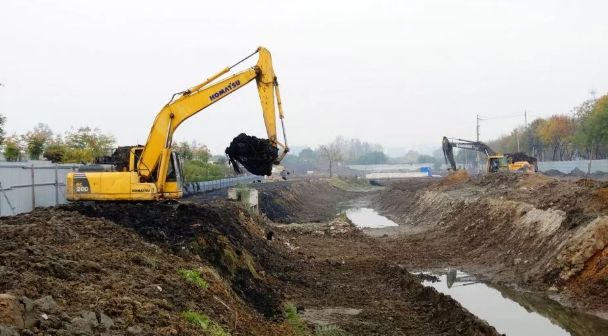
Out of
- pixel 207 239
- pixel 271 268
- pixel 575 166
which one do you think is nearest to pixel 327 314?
pixel 207 239

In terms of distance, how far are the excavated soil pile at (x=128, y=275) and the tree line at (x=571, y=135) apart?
56232 millimetres

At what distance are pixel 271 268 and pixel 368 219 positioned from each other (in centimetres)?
2920

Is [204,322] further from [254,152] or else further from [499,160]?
[499,160]

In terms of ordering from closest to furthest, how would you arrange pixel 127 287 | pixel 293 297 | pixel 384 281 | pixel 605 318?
1. pixel 127 287
2. pixel 605 318
3. pixel 293 297
4. pixel 384 281

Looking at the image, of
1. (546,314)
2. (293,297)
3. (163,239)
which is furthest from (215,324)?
(546,314)

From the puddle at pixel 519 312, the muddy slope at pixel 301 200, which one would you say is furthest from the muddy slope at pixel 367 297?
the muddy slope at pixel 301 200

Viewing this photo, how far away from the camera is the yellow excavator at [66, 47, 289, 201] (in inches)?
756

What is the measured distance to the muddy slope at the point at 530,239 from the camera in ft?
54.3

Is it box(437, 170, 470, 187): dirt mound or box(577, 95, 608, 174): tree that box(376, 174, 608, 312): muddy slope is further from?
box(577, 95, 608, 174): tree

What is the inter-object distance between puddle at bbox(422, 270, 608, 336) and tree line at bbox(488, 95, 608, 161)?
50591 millimetres

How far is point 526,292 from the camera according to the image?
17594 millimetres

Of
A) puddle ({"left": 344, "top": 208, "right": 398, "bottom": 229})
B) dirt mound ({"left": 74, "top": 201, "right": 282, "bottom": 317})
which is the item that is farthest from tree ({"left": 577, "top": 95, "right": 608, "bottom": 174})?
dirt mound ({"left": 74, "top": 201, "right": 282, "bottom": 317})

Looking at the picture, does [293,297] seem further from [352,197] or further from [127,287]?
[352,197]

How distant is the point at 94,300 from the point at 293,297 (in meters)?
9.27
